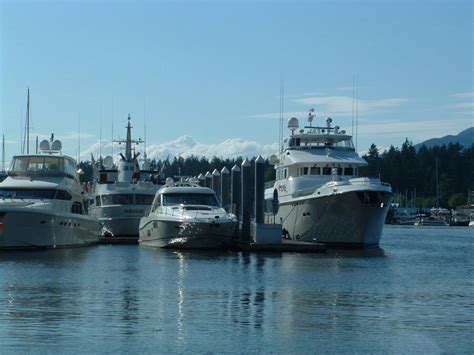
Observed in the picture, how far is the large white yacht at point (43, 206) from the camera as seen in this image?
45.7 metres

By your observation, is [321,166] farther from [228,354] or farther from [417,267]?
[228,354]

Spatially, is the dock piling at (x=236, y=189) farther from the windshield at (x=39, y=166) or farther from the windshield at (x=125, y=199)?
the windshield at (x=39, y=166)

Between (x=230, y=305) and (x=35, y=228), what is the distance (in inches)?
818

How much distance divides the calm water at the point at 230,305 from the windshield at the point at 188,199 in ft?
24.1

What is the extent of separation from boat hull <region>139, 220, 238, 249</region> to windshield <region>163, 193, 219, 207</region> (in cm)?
184

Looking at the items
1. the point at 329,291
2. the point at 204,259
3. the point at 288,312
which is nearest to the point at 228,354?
the point at 288,312

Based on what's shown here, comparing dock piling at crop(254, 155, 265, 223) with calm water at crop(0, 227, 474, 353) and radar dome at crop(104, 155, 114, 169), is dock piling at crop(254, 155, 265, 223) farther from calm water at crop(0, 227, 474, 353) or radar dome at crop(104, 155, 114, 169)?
radar dome at crop(104, 155, 114, 169)

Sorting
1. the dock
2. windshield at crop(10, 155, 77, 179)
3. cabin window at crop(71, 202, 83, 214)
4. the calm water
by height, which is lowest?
the calm water

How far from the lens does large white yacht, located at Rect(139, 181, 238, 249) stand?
48.9m

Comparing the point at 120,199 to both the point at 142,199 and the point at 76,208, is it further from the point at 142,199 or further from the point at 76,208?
the point at 76,208

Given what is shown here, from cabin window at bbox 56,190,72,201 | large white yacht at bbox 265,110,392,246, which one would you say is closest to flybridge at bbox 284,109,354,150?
large white yacht at bbox 265,110,392,246

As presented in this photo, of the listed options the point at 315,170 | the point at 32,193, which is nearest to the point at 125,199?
the point at 315,170

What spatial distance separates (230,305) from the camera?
90.6 ft

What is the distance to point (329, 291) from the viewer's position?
3169 centimetres
